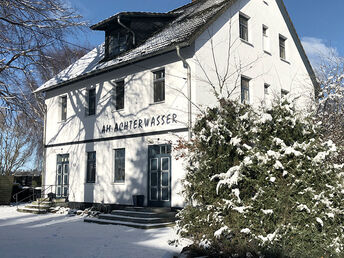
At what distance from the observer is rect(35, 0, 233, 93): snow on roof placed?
13.4m

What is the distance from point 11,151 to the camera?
35.1m

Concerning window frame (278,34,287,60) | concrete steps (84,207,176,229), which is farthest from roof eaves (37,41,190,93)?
window frame (278,34,287,60)

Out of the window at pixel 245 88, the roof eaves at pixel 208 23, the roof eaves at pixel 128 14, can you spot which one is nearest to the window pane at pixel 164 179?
the window at pixel 245 88

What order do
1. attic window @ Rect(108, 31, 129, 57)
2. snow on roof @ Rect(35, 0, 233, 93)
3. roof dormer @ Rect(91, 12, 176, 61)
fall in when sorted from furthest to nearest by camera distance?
attic window @ Rect(108, 31, 129, 57) < roof dormer @ Rect(91, 12, 176, 61) < snow on roof @ Rect(35, 0, 233, 93)

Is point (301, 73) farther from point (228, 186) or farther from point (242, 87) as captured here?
point (228, 186)

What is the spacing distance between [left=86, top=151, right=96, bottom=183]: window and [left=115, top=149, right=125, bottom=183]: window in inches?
65.3

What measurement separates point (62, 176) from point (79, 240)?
10.0m

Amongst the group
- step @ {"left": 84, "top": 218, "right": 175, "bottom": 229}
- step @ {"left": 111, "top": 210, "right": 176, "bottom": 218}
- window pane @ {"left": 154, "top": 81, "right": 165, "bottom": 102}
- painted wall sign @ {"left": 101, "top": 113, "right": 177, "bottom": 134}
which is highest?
window pane @ {"left": 154, "top": 81, "right": 165, "bottom": 102}

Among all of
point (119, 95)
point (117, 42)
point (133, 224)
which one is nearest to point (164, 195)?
point (133, 224)

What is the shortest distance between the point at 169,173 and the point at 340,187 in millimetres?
7769

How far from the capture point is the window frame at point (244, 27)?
52.4ft

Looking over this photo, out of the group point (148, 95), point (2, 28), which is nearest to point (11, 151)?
point (2, 28)

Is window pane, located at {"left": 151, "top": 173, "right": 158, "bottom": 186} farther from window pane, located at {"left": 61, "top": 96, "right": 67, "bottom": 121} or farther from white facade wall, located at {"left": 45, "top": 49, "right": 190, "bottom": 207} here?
window pane, located at {"left": 61, "top": 96, "right": 67, "bottom": 121}

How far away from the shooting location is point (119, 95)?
16.5 metres
